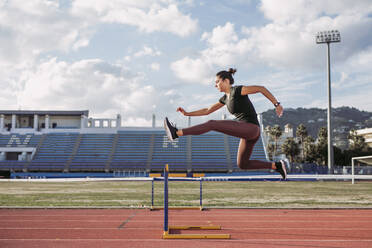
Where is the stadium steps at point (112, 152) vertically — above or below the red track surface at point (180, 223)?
above

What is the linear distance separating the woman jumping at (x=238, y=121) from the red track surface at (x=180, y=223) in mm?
3175

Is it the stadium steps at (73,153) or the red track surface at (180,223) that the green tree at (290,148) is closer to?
the stadium steps at (73,153)

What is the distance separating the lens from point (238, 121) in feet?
15.5

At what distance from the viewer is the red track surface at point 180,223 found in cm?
770

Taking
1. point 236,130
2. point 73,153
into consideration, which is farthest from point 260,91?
point 73,153

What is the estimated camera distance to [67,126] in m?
64.6

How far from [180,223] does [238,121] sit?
6.45 metres

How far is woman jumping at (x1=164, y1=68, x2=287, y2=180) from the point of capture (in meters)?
4.59

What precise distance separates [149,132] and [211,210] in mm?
48827

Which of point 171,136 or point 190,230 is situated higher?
point 171,136

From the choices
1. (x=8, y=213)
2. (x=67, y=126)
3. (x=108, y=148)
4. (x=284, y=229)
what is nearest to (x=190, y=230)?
(x=284, y=229)

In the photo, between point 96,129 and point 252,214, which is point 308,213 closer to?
point 252,214

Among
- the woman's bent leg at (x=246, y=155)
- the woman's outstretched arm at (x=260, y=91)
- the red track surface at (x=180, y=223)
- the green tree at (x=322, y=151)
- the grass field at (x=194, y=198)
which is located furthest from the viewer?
the green tree at (x=322, y=151)

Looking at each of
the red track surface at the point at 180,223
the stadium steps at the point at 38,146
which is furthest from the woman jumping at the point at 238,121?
the stadium steps at the point at 38,146
